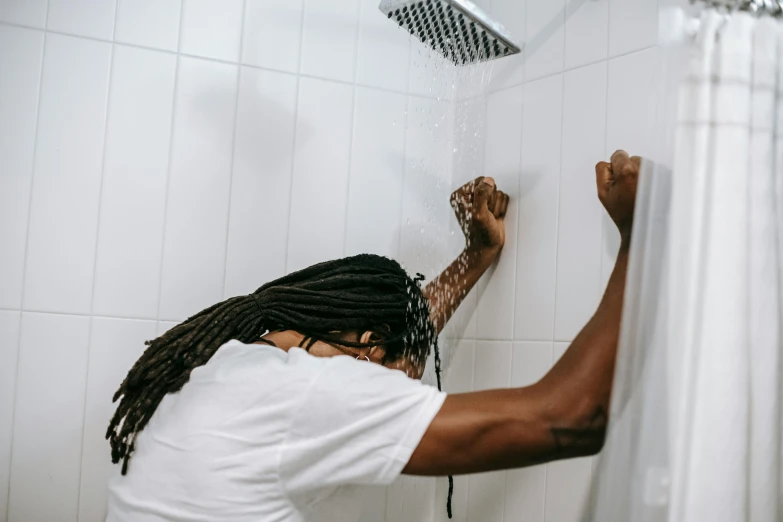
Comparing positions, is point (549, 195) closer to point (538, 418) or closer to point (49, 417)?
point (538, 418)

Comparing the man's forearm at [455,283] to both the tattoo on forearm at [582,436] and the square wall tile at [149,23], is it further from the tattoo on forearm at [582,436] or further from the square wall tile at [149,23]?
the square wall tile at [149,23]

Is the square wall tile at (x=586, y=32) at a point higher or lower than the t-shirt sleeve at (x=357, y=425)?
higher

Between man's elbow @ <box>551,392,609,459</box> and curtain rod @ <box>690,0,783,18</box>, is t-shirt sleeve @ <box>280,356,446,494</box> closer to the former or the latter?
man's elbow @ <box>551,392,609,459</box>

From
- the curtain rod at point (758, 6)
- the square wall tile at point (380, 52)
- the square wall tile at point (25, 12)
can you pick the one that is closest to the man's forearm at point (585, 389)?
the curtain rod at point (758, 6)

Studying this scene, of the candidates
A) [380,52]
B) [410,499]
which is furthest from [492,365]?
[380,52]

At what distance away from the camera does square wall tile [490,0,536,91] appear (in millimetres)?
1325

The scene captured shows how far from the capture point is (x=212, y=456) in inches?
34.0

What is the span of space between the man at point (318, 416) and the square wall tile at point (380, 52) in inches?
21.9

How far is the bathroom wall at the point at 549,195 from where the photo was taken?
1.11 m

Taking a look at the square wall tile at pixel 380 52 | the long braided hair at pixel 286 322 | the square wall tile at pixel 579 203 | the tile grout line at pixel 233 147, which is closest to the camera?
the long braided hair at pixel 286 322

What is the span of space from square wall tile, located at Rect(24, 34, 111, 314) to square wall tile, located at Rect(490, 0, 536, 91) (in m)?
0.69

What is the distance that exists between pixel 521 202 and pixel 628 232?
40 centimetres

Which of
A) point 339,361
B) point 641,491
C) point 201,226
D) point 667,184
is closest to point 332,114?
A: point 201,226

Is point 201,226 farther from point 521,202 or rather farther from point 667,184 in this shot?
point 667,184
